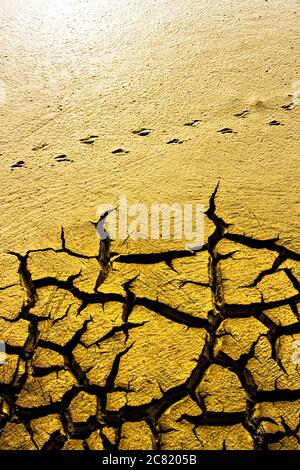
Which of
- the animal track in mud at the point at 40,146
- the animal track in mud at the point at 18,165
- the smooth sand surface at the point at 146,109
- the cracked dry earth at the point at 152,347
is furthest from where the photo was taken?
the animal track in mud at the point at 40,146

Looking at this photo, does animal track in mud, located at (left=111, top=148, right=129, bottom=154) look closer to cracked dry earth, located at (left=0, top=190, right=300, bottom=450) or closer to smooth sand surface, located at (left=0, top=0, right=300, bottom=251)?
smooth sand surface, located at (left=0, top=0, right=300, bottom=251)

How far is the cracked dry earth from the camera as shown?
1.88m

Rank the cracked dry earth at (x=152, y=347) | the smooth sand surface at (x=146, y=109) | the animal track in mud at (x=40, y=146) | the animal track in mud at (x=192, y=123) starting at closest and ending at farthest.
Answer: the cracked dry earth at (x=152, y=347) → the smooth sand surface at (x=146, y=109) → the animal track in mud at (x=40, y=146) → the animal track in mud at (x=192, y=123)

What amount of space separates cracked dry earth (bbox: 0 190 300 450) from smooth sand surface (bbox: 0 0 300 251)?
0.86ft

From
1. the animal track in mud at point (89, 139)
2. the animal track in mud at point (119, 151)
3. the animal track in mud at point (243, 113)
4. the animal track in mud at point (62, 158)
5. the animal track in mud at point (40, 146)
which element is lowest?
the animal track in mud at point (62, 158)

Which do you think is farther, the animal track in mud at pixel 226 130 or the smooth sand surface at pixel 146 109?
the animal track in mud at pixel 226 130

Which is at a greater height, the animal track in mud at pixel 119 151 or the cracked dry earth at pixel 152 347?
the animal track in mud at pixel 119 151

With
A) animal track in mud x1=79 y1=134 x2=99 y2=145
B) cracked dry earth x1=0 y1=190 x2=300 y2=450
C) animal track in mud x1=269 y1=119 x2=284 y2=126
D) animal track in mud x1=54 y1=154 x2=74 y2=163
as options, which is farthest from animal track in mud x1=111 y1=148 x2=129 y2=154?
animal track in mud x1=269 y1=119 x2=284 y2=126

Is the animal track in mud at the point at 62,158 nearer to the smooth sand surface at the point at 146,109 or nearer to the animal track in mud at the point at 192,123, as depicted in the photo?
the smooth sand surface at the point at 146,109

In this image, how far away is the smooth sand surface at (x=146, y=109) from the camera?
8.48 ft

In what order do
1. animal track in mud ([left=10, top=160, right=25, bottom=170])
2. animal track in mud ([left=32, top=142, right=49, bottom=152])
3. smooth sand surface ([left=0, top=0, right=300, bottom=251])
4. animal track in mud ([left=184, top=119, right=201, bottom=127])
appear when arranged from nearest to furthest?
smooth sand surface ([left=0, top=0, right=300, bottom=251])
animal track in mud ([left=10, top=160, right=25, bottom=170])
animal track in mud ([left=32, top=142, right=49, bottom=152])
animal track in mud ([left=184, top=119, right=201, bottom=127])

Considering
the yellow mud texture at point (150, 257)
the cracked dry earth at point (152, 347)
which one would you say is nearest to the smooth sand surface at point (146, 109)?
the yellow mud texture at point (150, 257)

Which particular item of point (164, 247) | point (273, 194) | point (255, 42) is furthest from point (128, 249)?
point (255, 42)
